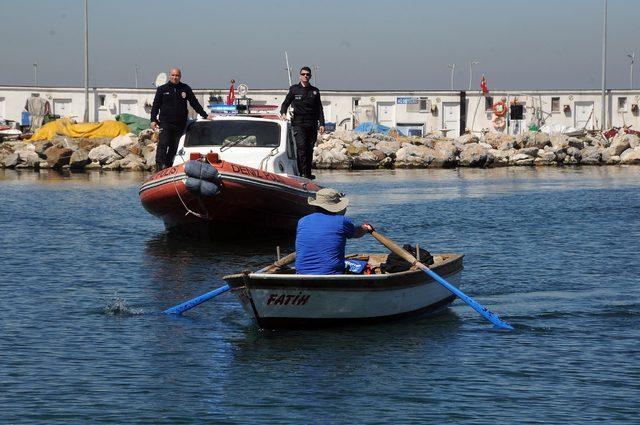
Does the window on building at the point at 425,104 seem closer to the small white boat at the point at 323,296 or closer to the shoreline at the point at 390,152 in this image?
the shoreline at the point at 390,152

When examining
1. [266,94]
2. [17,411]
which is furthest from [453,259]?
[266,94]

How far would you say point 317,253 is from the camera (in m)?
12.6

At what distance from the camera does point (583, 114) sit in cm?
7188

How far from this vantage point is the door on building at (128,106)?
6862 cm

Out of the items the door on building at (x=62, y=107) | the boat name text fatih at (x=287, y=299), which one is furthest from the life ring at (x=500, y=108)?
the boat name text fatih at (x=287, y=299)

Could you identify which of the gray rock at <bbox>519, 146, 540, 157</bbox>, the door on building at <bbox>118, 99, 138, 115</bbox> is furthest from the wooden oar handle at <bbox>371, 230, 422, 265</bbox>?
the door on building at <bbox>118, 99, 138, 115</bbox>

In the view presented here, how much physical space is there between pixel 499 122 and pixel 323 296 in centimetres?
5977

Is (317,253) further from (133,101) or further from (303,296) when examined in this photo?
(133,101)

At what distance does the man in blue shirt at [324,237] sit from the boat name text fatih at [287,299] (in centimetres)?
44

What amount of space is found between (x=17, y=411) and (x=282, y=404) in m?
2.17

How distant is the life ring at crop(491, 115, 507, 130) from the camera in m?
70.7

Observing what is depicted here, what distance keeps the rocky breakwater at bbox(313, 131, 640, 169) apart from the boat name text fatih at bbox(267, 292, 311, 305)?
128ft

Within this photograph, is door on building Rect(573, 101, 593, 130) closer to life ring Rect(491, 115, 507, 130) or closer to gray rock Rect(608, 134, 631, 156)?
life ring Rect(491, 115, 507, 130)

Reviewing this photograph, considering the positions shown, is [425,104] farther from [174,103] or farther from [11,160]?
[174,103]
